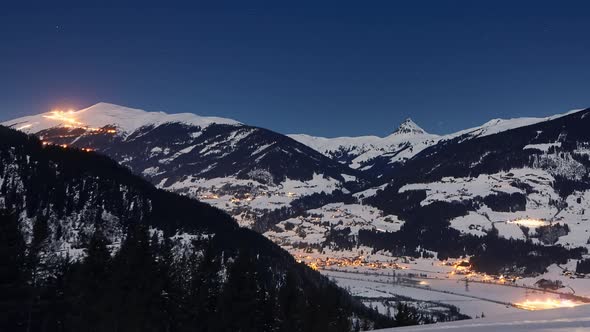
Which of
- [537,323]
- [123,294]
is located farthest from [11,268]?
[537,323]

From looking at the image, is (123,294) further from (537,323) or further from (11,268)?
(537,323)

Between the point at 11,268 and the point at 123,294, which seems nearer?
the point at 11,268

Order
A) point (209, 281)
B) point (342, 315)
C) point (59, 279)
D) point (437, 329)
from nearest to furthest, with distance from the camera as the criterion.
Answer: point (437, 329) < point (59, 279) < point (209, 281) < point (342, 315)

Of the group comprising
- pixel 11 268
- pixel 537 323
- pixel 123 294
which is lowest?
pixel 123 294

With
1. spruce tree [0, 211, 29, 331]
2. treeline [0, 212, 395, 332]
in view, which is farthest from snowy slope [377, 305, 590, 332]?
treeline [0, 212, 395, 332]

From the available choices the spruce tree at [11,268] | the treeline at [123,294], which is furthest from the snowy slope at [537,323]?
the treeline at [123,294]

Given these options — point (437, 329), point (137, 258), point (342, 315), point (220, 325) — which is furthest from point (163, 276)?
point (437, 329)

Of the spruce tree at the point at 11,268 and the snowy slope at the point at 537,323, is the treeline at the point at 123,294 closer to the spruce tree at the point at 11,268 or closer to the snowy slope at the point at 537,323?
the spruce tree at the point at 11,268

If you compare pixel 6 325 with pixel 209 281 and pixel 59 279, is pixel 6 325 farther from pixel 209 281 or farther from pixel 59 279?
pixel 209 281

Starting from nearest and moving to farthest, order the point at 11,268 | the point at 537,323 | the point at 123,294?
1. the point at 537,323
2. the point at 11,268
3. the point at 123,294

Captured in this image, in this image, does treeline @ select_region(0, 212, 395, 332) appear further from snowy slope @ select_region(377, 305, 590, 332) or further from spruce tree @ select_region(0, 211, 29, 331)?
snowy slope @ select_region(377, 305, 590, 332)

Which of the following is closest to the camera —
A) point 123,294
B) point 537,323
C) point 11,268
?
point 537,323
